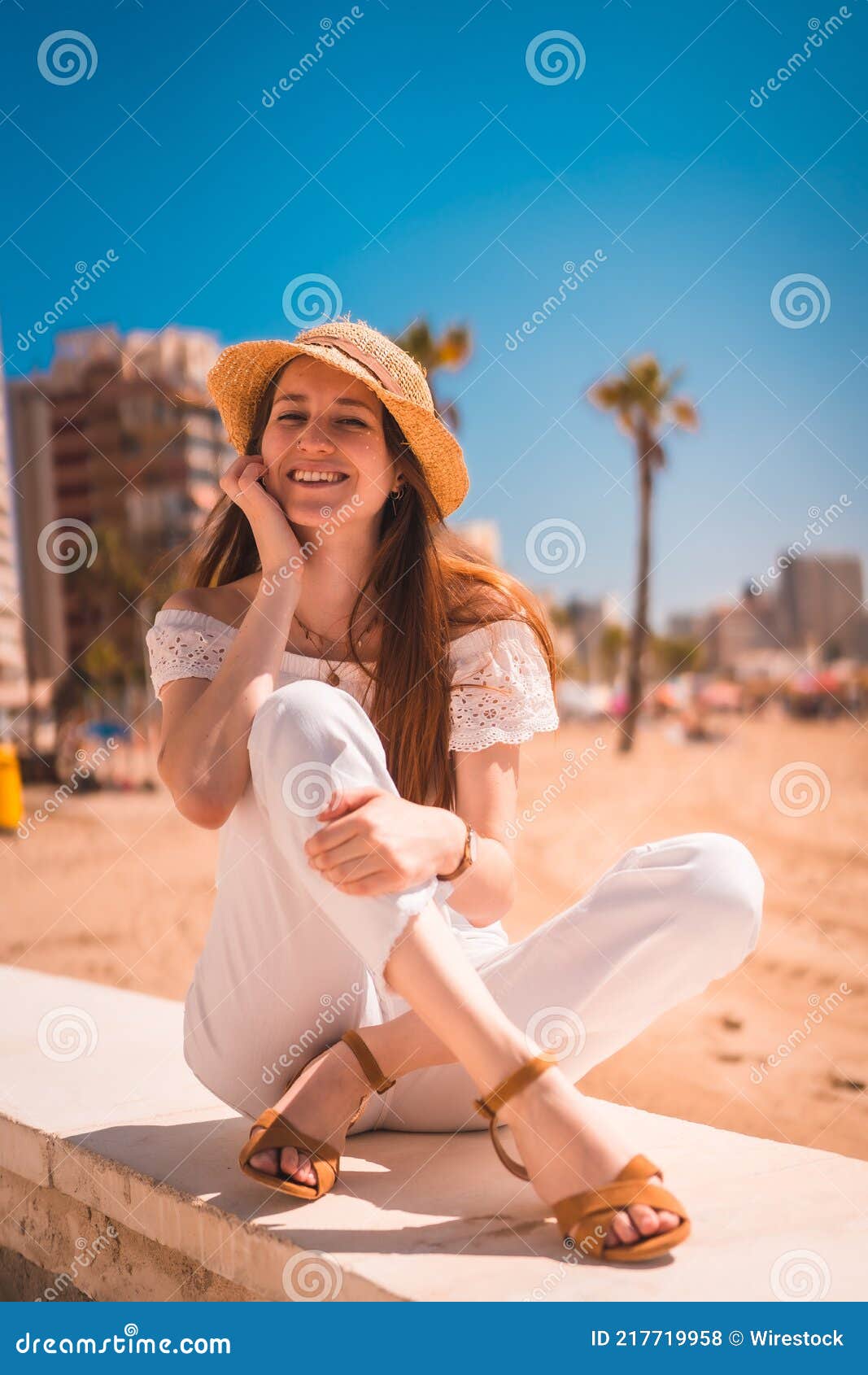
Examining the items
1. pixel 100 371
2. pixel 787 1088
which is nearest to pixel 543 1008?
pixel 787 1088

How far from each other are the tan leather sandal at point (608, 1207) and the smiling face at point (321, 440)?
1.25m

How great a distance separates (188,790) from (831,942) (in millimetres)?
6167

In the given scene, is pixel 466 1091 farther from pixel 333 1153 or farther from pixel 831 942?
pixel 831 942

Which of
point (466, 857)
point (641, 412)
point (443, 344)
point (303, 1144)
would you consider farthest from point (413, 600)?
point (641, 412)

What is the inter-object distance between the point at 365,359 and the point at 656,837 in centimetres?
1104

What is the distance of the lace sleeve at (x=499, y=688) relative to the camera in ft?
7.41

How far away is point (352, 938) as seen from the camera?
165cm
